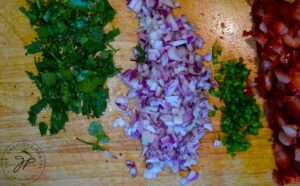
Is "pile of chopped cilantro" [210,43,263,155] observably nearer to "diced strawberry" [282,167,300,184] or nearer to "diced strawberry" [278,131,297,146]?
"diced strawberry" [278,131,297,146]

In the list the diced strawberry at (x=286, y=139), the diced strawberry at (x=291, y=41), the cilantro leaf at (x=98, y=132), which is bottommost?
the cilantro leaf at (x=98, y=132)

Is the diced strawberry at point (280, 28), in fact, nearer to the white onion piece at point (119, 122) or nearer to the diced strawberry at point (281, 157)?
the diced strawberry at point (281, 157)

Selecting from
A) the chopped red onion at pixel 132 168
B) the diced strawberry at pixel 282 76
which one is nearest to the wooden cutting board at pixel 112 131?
the chopped red onion at pixel 132 168

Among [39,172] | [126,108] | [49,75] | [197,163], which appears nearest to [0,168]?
[39,172]

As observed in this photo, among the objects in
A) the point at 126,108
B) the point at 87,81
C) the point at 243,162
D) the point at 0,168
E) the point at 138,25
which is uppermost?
the point at 138,25

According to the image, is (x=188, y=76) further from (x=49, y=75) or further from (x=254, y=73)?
(x=49, y=75)

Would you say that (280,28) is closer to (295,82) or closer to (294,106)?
(295,82)
